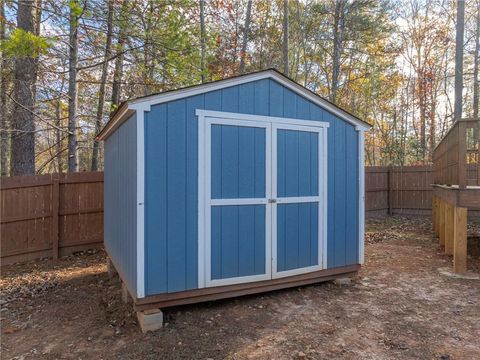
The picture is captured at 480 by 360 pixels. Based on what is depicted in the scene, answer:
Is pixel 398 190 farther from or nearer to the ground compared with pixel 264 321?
farther from the ground

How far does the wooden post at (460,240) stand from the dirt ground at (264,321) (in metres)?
0.31

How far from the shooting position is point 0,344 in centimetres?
310

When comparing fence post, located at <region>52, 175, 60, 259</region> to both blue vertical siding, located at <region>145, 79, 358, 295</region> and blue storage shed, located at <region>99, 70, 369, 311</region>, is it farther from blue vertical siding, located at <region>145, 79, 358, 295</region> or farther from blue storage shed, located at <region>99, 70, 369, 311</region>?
blue vertical siding, located at <region>145, 79, 358, 295</region>

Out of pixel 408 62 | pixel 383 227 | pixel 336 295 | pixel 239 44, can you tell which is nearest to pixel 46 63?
pixel 239 44

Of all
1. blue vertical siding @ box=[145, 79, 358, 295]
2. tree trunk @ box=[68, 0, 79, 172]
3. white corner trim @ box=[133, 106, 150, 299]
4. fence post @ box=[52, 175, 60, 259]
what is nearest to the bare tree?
tree trunk @ box=[68, 0, 79, 172]

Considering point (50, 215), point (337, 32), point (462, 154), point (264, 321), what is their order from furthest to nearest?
point (337, 32) → point (50, 215) → point (462, 154) → point (264, 321)

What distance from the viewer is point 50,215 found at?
5.88 meters

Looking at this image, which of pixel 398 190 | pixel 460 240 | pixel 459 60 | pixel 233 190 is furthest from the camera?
pixel 459 60

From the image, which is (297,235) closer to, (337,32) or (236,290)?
(236,290)

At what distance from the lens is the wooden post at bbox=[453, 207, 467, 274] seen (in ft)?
15.5

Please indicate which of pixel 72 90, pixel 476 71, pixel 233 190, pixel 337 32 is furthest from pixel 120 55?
pixel 476 71

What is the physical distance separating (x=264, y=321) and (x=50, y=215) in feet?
14.5

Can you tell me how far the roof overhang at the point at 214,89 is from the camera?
10.4ft

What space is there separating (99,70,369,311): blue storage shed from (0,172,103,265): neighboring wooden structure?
2.00 m
